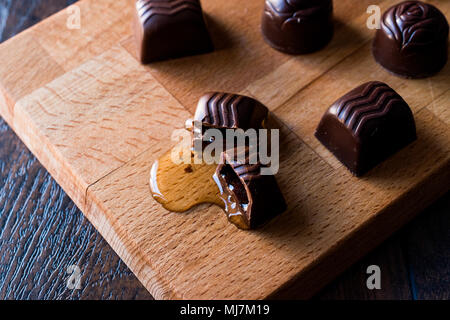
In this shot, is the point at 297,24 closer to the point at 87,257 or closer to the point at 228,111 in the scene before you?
the point at 228,111

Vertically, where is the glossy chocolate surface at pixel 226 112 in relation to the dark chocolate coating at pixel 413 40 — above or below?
above

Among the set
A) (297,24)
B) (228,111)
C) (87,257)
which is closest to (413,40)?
(297,24)

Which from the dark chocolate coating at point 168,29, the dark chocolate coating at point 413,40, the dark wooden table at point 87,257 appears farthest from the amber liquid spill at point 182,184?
the dark chocolate coating at point 413,40

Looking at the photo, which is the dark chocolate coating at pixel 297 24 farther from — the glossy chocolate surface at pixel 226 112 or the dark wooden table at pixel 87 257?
the dark wooden table at pixel 87 257

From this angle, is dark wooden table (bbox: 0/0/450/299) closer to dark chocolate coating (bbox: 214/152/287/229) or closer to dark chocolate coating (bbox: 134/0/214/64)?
dark chocolate coating (bbox: 214/152/287/229)

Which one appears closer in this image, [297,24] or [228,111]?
[228,111]
